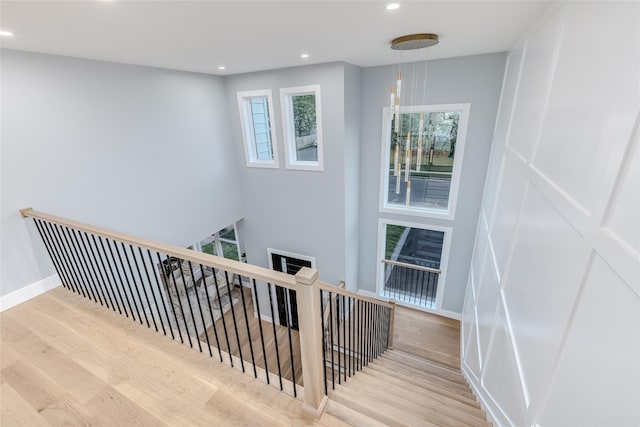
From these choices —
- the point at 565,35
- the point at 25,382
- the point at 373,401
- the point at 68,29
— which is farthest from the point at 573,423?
the point at 68,29

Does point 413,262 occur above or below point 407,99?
below

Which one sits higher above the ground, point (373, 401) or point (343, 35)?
point (343, 35)

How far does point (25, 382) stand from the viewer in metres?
1.91

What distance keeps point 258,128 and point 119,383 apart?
4.32m

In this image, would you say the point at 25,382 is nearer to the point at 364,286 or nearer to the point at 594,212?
the point at 594,212

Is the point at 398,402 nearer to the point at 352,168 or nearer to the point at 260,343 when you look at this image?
the point at 352,168

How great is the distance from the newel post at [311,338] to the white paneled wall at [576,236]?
3.55 ft

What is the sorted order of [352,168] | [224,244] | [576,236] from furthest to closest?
[224,244], [352,168], [576,236]

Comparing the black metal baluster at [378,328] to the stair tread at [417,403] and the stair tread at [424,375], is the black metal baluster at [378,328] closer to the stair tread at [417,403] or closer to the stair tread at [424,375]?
the stair tread at [424,375]

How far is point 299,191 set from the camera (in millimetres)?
4902

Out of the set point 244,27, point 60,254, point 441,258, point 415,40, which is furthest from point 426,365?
point 60,254

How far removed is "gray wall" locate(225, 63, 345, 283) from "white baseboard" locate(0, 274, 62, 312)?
10.3 feet

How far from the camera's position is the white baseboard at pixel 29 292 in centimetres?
273

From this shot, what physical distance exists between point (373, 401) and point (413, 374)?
1.70m
